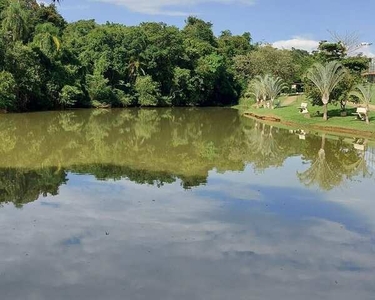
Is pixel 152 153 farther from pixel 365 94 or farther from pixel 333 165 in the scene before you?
pixel 365 94

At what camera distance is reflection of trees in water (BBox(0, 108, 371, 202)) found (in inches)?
517

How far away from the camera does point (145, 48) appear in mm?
49625

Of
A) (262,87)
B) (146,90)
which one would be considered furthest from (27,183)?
(146,90)

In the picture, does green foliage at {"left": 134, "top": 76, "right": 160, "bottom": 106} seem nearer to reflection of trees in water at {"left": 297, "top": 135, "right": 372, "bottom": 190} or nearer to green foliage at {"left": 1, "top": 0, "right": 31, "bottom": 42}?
green foliage at {"left": 1, "top": 0, "right": 31, "bottom": 42}

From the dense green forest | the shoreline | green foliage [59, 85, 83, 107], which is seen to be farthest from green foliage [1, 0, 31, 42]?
the shoreline

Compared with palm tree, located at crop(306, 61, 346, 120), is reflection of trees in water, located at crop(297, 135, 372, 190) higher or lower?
lower

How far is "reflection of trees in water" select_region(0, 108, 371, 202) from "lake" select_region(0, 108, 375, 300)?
9cm

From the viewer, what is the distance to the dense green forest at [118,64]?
3562 cm

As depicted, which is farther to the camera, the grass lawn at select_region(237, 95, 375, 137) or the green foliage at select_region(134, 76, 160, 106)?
the green foliage at select_region(134, 76, 160, 106)

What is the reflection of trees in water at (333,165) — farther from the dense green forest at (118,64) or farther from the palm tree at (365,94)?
the dense green forest at (118,64)

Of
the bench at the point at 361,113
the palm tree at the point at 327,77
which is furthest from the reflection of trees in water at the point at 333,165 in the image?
the palm tree at the point at 327,77

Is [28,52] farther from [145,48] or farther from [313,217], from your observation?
[313,217]

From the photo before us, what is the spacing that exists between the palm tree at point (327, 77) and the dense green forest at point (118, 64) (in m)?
0.83

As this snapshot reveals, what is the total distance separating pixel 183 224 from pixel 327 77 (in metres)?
20.4
